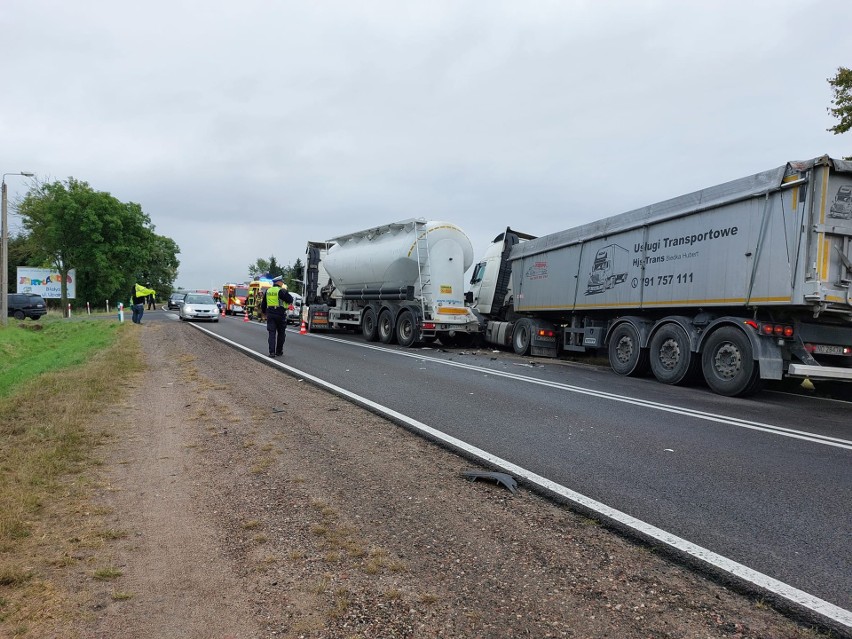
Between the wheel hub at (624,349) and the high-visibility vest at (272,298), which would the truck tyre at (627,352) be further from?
the high-visibility vest at (272,298)

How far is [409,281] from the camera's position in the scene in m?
17.0

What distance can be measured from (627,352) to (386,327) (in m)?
8.21

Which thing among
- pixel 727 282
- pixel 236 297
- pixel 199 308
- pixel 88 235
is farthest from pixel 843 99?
pixel 88 235

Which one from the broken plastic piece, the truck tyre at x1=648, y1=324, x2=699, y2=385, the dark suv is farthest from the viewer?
the dark suv

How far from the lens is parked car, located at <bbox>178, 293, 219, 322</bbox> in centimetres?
2738

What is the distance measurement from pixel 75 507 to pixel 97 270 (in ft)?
165

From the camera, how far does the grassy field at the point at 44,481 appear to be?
2656 millimetres

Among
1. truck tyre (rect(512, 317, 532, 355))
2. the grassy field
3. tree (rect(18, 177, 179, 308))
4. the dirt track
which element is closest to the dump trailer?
truck tyre (rect(512, 317, 532, 355))

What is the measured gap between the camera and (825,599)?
264 centimetres

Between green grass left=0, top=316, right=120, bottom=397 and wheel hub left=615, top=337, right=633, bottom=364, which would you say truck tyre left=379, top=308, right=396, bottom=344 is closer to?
wheel hub left=615, top=337, right=633, bottom=364

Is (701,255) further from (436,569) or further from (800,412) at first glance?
(436,569)

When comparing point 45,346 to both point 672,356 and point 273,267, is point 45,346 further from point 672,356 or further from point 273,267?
point 273,267

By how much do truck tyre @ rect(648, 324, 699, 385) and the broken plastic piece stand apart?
697cm

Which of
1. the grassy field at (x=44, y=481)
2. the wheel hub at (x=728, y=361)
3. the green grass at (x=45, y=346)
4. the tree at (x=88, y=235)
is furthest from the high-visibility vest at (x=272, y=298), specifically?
the tree at (x=88, y=235)
